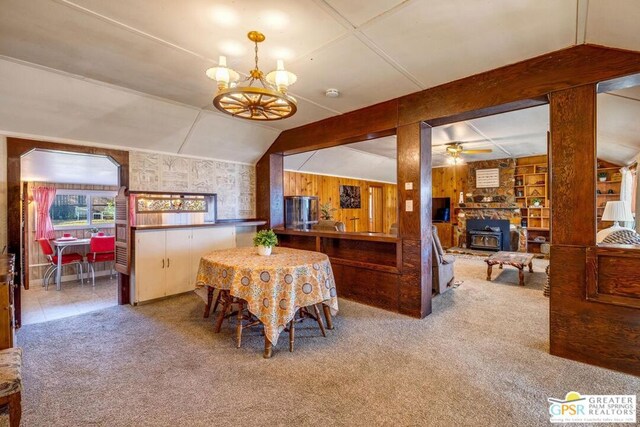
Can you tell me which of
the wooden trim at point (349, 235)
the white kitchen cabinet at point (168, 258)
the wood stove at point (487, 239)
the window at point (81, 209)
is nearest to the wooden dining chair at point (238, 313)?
the white kitchen cabinet at point (168, 258)

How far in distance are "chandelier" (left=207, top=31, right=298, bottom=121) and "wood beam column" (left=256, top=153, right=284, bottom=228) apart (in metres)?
2.63

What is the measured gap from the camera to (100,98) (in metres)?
3.21

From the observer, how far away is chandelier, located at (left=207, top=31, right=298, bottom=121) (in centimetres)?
211

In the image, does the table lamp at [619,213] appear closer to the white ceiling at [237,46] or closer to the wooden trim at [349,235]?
the white ceiling at [237,46]

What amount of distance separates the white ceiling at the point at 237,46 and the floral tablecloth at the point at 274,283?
5.99 feet

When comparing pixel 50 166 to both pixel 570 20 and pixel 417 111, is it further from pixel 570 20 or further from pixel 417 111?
pixel 570 20

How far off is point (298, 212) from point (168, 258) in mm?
2385

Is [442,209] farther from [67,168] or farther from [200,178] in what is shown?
[67,168]

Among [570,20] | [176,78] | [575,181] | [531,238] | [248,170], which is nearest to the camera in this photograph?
[570,20]

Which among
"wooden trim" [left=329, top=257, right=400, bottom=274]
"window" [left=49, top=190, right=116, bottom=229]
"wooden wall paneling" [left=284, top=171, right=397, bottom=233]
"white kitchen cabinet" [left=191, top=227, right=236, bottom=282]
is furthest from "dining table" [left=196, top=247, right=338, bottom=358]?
"window" [left=49, top=190, right=116, bottom=229]

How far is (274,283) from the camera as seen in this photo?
2465 mm

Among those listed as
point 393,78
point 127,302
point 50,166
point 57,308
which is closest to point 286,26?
point 393,78

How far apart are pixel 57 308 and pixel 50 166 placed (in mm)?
2544

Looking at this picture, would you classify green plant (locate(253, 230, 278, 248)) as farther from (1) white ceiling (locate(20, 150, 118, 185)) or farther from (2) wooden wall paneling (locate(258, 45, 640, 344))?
(1) white ceiling (locate(20, 150, 118, 185))
